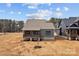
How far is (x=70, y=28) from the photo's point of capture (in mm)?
2430

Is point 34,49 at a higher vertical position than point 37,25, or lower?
lower

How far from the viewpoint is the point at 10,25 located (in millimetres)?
2457

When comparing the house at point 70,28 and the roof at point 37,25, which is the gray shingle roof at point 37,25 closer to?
the roof at point 37,25

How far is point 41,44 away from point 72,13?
57 centimetres

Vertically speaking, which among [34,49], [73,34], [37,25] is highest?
[37,25]

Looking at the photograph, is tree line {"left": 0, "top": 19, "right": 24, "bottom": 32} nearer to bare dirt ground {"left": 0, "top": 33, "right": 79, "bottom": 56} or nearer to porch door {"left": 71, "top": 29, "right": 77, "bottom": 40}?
→ bare dirt ground {"left": 0, "top": 33, "right": 79, "bottom": 56}

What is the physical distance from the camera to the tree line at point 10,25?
7.96ft

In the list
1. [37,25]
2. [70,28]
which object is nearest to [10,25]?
[37,25]

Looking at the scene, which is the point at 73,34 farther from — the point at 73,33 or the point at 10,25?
the point at 10,25

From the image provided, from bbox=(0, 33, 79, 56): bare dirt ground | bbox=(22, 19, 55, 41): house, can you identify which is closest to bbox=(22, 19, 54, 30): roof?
bbox=(22, 19, 55, 41): house

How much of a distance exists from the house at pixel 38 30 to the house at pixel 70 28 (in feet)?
0.44

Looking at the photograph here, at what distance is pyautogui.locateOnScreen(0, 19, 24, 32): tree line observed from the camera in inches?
95.5

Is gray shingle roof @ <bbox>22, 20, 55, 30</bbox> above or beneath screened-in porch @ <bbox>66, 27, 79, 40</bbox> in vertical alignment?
above

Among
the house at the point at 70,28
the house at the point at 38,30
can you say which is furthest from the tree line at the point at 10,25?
the house at the point at 70,28
